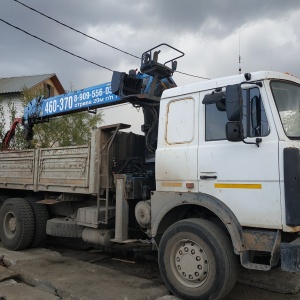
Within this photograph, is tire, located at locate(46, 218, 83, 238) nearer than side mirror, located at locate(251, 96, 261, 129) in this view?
No

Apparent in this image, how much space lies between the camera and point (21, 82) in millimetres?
32156

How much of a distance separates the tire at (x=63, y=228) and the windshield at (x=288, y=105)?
395cm

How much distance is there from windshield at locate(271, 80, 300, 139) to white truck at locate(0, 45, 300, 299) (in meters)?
0.01

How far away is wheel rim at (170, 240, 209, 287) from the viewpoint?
4.50m

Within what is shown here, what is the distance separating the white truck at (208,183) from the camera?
4.16 m

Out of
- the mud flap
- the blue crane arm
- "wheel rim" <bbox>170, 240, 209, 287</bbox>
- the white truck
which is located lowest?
"wheel rim" <bbox>170, 240, 209, 287</bbox>

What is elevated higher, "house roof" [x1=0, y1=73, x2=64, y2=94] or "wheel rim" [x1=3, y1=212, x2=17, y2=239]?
"house roof" [x1=0, y1=73, x2=64, y2=94]

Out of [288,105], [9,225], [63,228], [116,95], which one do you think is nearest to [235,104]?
[288,105]

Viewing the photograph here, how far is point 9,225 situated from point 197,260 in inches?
183

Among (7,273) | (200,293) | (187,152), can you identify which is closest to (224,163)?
(187,152)

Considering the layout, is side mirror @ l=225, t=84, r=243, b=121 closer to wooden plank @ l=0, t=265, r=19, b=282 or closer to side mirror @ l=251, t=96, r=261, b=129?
side mirror @ l=251, t=96, r=261, b=129

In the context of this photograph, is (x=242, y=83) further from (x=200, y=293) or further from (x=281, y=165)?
(x=200, y=293)

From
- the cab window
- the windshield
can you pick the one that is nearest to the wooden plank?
the cab window

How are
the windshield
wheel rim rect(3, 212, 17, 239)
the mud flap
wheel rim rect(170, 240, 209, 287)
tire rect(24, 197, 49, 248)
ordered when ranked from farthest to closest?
wheel rim rect(3, 212, 17, 239), tire rect(24, 197, 49, 248), wheel rim rect(170, 240, 209, 287), the windshield, the mud flap
